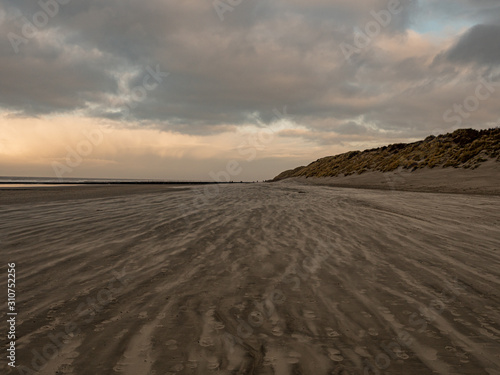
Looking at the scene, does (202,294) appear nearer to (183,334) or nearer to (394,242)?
(183,334)

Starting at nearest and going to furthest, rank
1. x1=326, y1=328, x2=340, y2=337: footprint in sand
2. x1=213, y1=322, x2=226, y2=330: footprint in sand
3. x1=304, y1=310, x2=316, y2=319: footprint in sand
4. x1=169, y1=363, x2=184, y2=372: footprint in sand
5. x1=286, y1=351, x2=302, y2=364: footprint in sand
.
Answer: x1=169, y1=363, x2=184, y2=372: footprint in sand, x1=286, y1=351, x2=302, y2=364: footprint in sand, x1=326, y1=328, x2=340, y2=337: footprint in sand, x1=213, y1=322, x2=226, y2=330: footprint in sand, x1=304, y1=310, x2=316, y2=319: footprint in sand

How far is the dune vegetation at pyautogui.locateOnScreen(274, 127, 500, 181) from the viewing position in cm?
2667

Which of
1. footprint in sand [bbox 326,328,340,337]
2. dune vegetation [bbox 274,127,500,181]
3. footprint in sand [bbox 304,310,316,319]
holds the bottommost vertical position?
footprint in sand [bbox 326,328,340,337]

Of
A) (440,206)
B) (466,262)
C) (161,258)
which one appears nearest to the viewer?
Result: (466,262)

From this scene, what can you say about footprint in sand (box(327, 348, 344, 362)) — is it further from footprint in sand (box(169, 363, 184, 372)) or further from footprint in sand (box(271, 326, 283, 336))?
footprint in sand (box(169, 363, 184, 372))

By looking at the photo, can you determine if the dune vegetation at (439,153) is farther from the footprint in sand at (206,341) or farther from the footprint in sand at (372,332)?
the footprint in sand at (206,341)

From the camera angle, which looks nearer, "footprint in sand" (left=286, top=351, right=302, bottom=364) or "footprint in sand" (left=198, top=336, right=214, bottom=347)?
"footprint in sand" (left=286, top=351, right=302, bottom=364)

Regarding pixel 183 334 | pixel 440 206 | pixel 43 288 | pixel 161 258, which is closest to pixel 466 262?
pixel 183 334

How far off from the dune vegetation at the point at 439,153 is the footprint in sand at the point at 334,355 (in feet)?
92.9

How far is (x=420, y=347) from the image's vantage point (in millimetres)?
2967

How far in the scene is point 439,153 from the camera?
31.9 meters

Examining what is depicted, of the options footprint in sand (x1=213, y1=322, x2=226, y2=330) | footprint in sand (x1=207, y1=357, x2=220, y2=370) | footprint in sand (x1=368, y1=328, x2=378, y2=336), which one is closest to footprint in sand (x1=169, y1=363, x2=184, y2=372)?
footprint in sand (x1=207, y1=357, x2=220, y2=370)

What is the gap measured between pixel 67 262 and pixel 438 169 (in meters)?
31.2

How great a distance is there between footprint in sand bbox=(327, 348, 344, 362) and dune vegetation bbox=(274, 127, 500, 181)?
92.9ft
